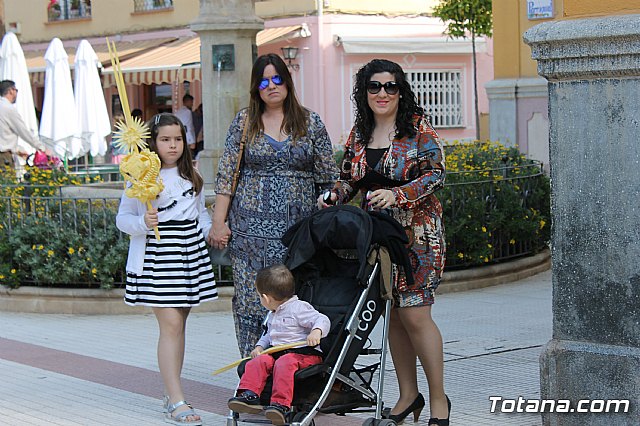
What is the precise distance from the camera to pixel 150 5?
32.2 metres

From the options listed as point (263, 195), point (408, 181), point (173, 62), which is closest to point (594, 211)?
point (408, 181)

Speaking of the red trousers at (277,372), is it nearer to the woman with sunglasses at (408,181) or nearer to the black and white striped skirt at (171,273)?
the woman with sunglasses at (408,181)

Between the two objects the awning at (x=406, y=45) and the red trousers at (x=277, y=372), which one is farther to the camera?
the awning at (x=406, y=45)

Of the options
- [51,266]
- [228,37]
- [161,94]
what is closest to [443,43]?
[161,94]

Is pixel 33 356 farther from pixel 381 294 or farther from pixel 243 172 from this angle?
pixel 381 294

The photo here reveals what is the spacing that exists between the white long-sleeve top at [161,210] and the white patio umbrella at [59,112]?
41.8 feet

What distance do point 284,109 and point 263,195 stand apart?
50cm

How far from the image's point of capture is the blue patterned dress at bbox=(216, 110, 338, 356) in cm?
656

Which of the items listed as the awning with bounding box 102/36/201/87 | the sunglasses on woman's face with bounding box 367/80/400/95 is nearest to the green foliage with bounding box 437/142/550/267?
the sunglasses on woman's face with bounding box 367/80/400/95

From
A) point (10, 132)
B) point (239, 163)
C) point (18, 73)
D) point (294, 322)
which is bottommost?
point (294, 322)

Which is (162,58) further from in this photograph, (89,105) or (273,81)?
(273,81)

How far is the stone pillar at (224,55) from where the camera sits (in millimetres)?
12789

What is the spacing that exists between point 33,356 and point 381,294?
3812mm

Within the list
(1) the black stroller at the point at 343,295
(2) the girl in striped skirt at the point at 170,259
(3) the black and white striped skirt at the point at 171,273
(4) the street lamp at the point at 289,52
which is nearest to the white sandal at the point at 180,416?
(2) the girl in striped skirt at the point at 170,259
